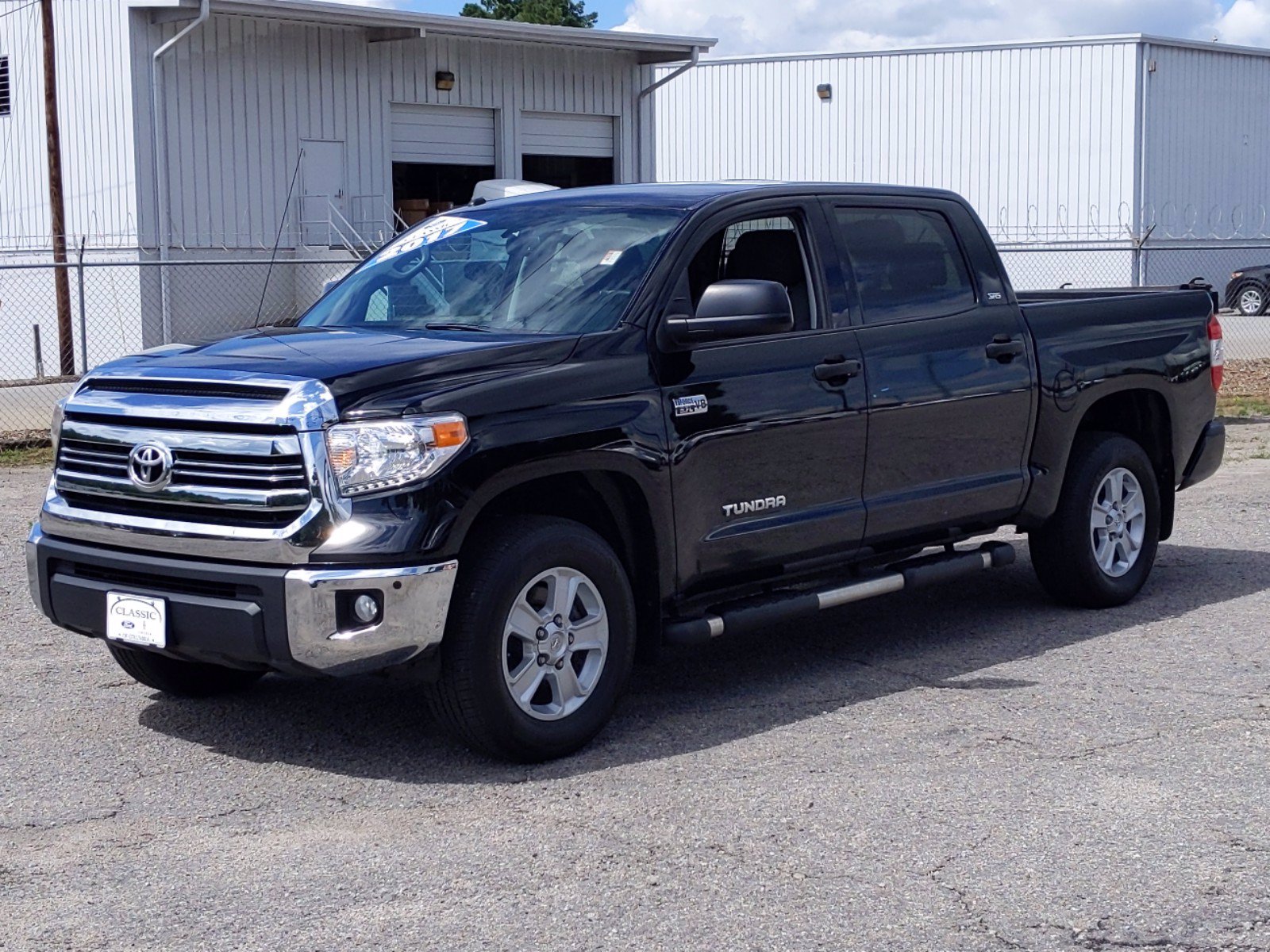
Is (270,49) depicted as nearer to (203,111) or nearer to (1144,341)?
(203,111)

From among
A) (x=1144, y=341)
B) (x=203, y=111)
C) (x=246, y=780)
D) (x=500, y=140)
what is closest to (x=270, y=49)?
(x=203, y=111)

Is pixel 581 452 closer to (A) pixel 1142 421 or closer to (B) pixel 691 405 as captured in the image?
(B) pixel 691 405

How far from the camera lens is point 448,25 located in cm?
2434

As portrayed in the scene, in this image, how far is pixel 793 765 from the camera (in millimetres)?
5621

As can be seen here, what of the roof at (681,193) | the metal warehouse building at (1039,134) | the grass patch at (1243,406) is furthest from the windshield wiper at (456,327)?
the metal warehouse building at (1039,134)

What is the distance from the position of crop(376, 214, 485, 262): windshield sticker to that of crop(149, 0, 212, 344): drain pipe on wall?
15.9 metres

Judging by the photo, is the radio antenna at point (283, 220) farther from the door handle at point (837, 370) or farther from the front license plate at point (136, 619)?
the front license plate at point (136, 619)

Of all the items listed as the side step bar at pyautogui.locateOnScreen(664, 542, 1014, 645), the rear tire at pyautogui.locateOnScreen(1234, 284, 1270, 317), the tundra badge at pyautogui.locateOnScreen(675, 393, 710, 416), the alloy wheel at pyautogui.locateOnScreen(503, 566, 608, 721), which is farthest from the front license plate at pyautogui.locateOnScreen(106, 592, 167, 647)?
the rear tire at pyautogui.locateOnScreen(1234, 284, 1270, 317)

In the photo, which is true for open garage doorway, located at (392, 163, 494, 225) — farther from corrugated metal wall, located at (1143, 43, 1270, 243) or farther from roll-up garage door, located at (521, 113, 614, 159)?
corrugated metal wall, located at (1143, 43, 1270, 243)

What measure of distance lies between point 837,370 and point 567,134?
71.1 ft

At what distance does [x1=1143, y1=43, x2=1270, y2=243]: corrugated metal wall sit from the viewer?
33.8 metres

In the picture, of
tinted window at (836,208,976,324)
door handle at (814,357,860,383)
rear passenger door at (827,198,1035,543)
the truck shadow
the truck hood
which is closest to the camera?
the truck hood

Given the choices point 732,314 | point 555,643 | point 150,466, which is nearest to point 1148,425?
point 732,314

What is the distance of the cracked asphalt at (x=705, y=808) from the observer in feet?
14.2
